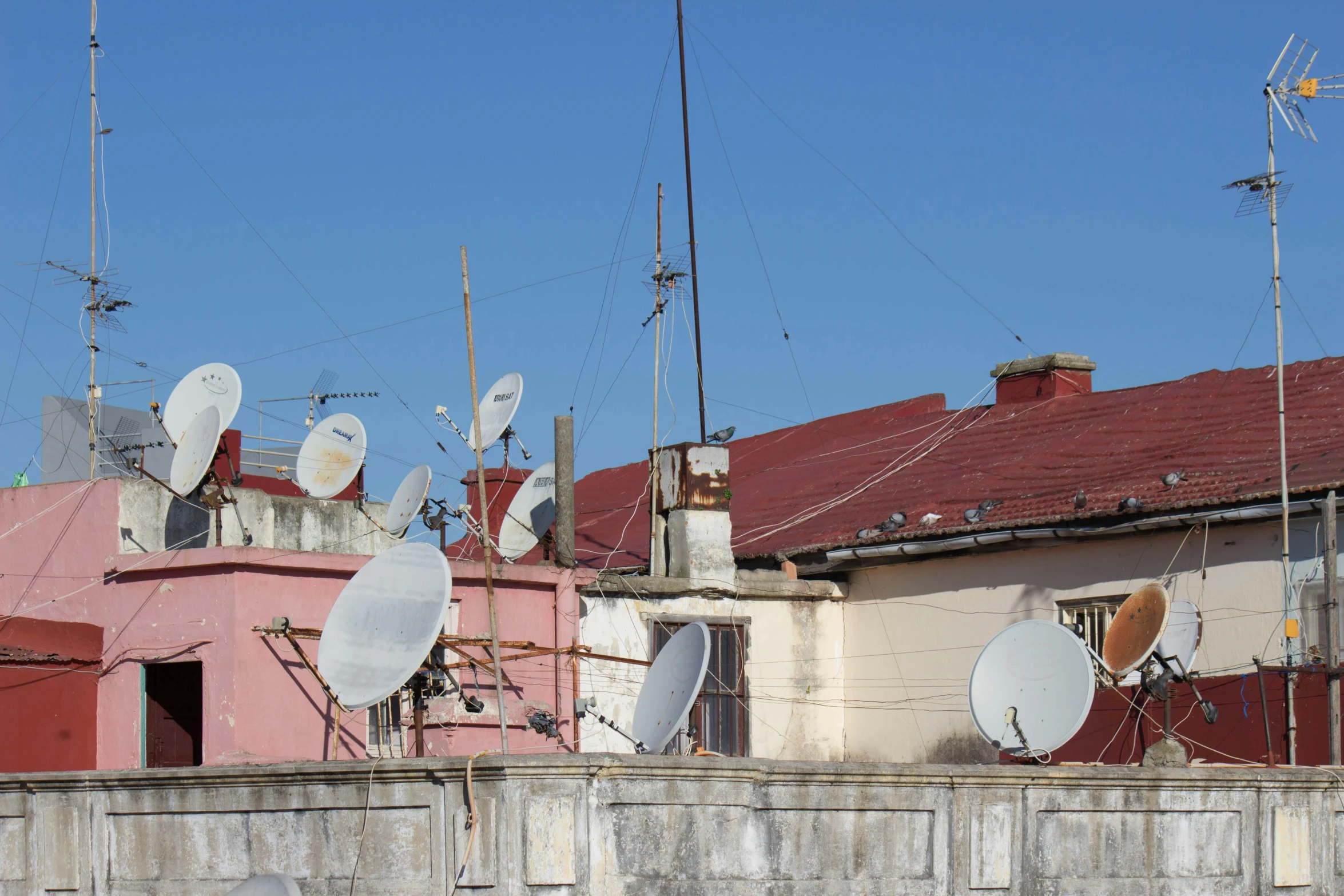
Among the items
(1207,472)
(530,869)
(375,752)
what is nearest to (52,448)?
(375,752)

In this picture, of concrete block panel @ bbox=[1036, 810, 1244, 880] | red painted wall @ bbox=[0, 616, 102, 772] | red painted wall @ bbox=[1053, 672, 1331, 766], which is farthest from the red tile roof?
red painted wall @ bbox=[0, 616, 102, 772]

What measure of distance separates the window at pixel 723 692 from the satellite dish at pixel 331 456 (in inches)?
186

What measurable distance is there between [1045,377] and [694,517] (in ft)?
22.0

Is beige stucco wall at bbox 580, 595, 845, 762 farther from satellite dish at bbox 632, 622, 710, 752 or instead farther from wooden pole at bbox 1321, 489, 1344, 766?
wooden pole at bbox 1321, 489, 1344, 766

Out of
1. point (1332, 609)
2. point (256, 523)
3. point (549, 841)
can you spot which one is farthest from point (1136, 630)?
point (256, 523)

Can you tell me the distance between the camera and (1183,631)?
49.4ft

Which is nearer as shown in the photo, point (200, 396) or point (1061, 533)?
point (1061, 533)

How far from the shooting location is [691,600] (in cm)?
1830

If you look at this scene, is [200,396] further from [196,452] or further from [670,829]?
[670,829]

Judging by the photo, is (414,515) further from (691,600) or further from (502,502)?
(502,502)

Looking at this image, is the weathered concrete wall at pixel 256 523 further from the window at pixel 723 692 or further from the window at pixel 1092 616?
the window at pixel 1092 616

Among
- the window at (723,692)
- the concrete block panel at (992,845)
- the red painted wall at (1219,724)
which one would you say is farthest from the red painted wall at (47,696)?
the concrete block panel at (992,845)

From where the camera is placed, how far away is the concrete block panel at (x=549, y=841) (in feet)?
29.1

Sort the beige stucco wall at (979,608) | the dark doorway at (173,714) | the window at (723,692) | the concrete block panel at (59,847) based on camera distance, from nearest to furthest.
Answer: the concrete block panel at (59,847) → the beige stucco wall at (979,608) → the dark doorway at (173,714) → the window at (723,692)
